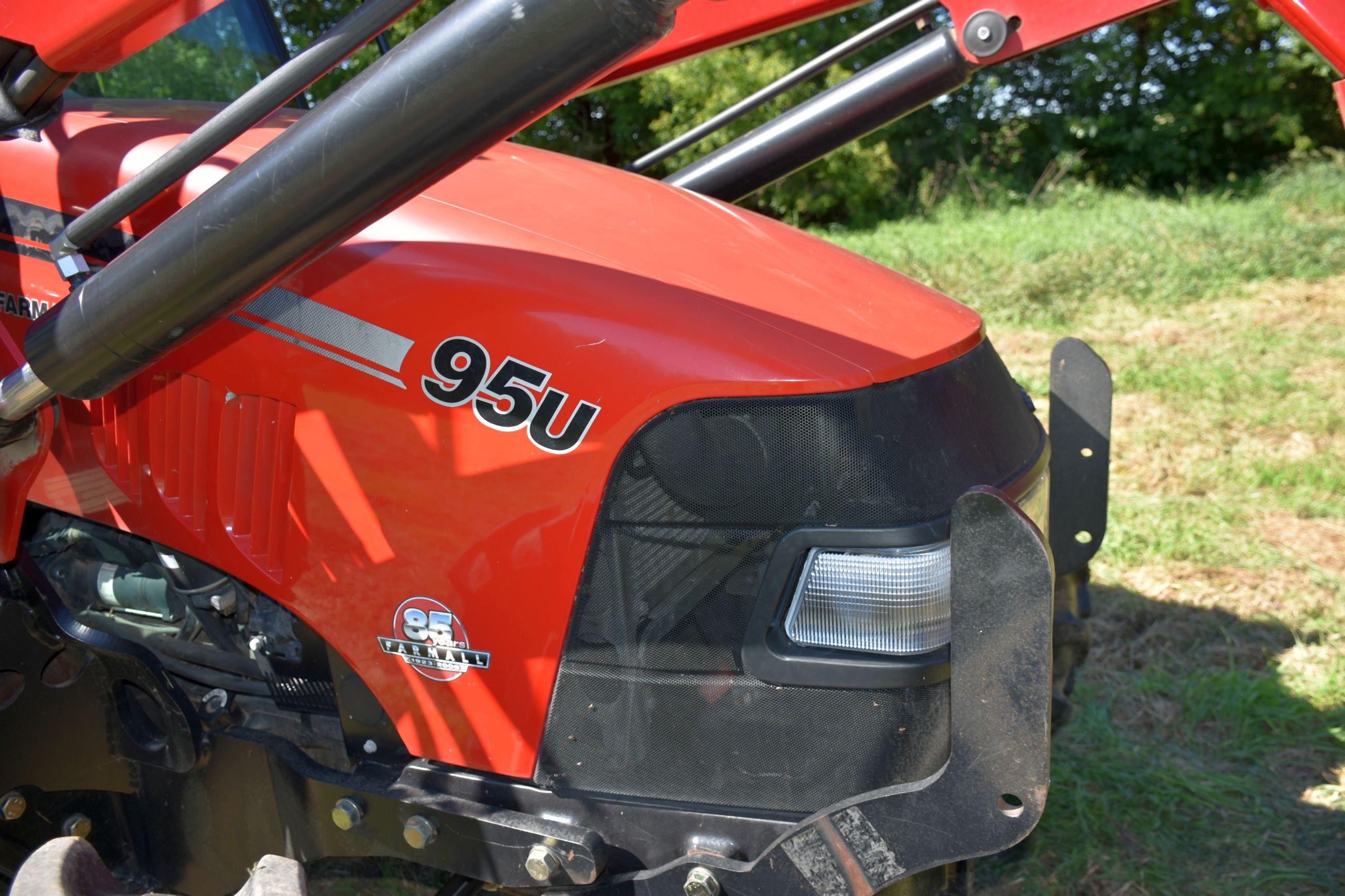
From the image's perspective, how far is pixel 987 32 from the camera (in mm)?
2285

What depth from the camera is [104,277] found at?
1.41 m

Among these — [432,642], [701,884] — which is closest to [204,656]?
[432,642]

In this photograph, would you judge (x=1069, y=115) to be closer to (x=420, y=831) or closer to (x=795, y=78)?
(x=795, y=78)

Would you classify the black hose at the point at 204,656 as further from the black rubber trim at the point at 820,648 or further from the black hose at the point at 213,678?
the black rubber trim at the point at 820,648

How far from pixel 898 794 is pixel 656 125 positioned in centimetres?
1235

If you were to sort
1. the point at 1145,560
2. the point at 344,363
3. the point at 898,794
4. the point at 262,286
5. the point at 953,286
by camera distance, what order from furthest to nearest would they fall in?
the point at 953,286 → the point at 1145,560 → the point at 344,363 → the point at 898,794 → the point at 262,286

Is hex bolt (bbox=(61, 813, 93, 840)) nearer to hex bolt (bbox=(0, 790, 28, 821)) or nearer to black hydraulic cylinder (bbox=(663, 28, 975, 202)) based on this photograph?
hex bolt (bbox=(0, 790, 28, 821))

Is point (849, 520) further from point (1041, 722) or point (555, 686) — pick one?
point (555, 686)

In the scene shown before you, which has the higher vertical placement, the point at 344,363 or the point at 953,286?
the point at 344,363

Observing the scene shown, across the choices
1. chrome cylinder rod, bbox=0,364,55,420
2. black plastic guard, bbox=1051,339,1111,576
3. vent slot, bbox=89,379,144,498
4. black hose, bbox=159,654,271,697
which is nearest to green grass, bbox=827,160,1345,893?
black plastic guard, bbox=1051,339,1111,576

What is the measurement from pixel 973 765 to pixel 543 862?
25.6 inches

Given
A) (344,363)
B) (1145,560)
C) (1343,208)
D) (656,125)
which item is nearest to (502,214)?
(344,363)

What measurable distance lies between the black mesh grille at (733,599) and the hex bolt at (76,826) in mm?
923

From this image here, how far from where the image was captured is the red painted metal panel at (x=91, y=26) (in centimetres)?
142
